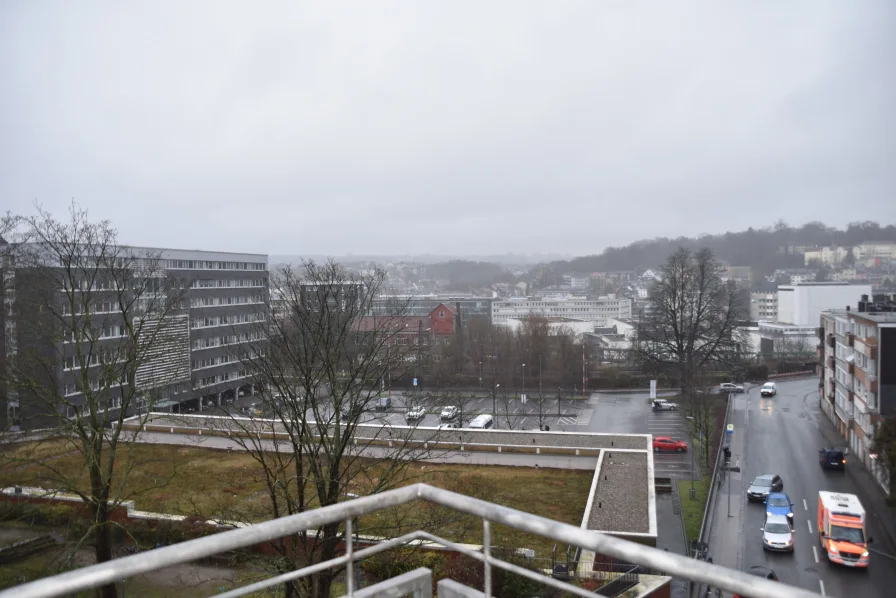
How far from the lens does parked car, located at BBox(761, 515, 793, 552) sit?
551 inches

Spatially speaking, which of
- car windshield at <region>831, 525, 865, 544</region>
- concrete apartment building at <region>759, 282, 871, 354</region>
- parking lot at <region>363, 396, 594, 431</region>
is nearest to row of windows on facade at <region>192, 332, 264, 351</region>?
parking lot at <region>363, 396, 594, 431</region>

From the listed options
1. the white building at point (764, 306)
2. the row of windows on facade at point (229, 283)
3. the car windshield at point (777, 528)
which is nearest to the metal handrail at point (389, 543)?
the car windshield at point (777, 528)

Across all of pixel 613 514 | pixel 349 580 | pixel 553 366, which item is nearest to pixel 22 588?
pixel 349 580

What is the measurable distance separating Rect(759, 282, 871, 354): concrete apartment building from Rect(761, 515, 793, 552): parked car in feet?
134

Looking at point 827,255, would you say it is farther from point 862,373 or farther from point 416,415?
point 416,415

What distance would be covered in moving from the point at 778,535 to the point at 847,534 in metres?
1.28

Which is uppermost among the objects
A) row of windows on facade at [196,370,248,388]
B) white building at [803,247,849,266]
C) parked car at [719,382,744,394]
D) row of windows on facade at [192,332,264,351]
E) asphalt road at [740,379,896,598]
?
white building at [803,247,849,266]

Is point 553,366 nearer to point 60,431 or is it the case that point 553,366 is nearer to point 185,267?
point 185,267

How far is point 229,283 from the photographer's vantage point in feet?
109

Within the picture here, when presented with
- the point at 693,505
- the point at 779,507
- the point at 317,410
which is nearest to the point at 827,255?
the point at 693,505

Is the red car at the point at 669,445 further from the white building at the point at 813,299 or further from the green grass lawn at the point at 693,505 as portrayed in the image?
the white building at the point at 813,299

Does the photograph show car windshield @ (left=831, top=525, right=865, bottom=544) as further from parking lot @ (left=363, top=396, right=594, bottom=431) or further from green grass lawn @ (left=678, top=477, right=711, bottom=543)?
parking lot @ (left=363, top=396, right=594, bottom=431)

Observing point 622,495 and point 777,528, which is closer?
point 622,495

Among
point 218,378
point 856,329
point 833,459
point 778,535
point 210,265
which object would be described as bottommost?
point 833,459
